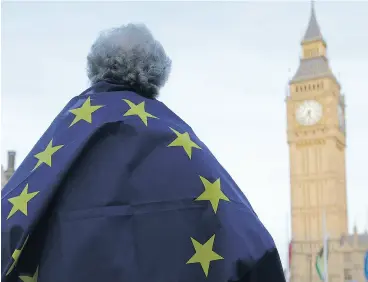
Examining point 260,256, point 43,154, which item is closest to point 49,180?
point 43,154

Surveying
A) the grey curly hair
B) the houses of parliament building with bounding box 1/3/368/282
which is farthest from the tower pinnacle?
the grey curly hair

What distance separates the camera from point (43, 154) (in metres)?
1.25

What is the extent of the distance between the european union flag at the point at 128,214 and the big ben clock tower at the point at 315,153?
40685 millimetres

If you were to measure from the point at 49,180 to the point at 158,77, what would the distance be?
0.37 m

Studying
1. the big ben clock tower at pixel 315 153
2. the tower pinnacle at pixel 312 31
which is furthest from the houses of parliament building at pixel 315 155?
the tower pinnacle at pixel 312 31

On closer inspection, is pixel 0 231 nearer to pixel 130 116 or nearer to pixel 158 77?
pixel 130 116

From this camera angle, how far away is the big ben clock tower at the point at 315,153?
1630 inches

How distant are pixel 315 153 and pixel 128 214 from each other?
140 ft

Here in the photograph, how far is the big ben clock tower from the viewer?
4141 cm

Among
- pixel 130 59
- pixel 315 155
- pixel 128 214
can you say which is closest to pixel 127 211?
pixel 128 214

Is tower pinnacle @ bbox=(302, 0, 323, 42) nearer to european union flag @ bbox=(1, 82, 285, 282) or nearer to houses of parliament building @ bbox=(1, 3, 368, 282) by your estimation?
houses of parliament building @ bbox=(1, 3, 368, 282)

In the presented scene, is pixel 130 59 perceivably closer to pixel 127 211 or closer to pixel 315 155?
pixel 127 211

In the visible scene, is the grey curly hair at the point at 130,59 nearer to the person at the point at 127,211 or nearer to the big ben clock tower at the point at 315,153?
the person at the point at 127,211

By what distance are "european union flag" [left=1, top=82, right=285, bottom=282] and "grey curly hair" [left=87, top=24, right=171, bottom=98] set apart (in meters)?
0.13
